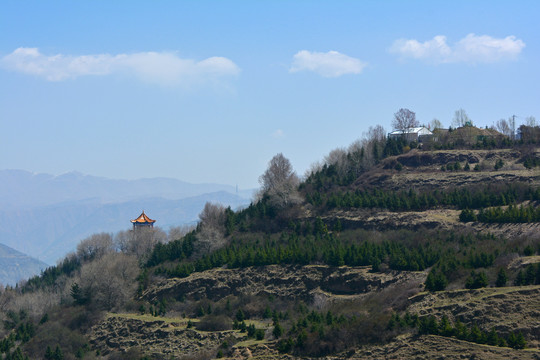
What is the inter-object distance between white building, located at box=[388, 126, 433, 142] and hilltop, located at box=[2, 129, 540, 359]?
4.87ft

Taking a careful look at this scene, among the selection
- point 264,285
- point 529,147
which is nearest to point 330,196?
point 264,285

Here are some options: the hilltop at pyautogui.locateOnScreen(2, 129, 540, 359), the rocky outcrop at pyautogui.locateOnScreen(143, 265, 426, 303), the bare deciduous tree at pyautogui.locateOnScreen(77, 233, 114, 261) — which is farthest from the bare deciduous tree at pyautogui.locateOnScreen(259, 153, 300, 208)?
the bare deciduous tree at pyautogui.locateOnScreen(77, 233, 114, 261)

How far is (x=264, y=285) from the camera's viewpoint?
5369 cm

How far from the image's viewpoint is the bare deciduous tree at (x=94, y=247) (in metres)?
85.6

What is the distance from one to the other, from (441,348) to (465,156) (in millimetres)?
34419

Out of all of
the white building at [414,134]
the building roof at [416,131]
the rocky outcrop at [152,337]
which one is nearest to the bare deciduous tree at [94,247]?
the rocky outcrop at [152,337]

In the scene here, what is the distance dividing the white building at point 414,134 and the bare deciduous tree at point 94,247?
35783mm

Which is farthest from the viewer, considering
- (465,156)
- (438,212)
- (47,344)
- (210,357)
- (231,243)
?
(465,156)

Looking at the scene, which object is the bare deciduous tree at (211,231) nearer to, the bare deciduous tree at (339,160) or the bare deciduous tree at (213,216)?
the bare deciduous tree at (213,216)

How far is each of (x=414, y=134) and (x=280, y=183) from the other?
1675cm

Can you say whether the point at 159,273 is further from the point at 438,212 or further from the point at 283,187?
the point at 438,212

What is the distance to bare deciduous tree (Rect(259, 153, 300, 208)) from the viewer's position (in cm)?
6456

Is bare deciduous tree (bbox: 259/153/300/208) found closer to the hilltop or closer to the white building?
the hilltop

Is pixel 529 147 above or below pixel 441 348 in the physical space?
above
